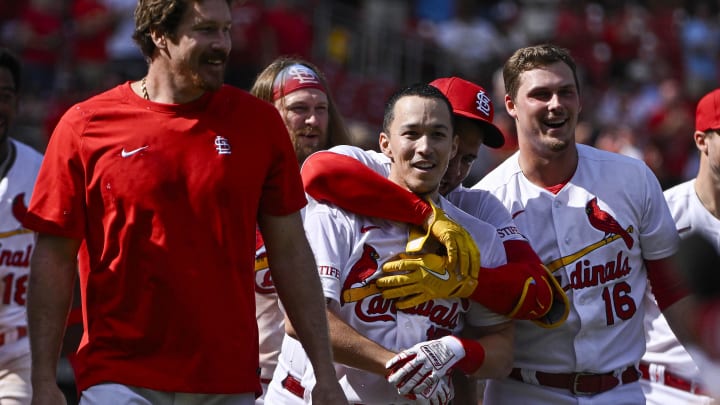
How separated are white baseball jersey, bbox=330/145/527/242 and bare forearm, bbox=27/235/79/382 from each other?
1.42m

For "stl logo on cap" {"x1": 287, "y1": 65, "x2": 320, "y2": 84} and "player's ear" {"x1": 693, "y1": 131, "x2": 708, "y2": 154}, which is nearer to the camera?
"stl logo on cap" {"x1": 287, "y1": 65, "x2": 320, "y2": 84}

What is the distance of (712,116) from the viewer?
20.4 ft

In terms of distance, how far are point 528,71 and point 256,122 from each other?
174 centimetres

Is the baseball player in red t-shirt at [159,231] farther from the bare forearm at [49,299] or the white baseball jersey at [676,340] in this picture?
the white baseball jersey at [676,340]

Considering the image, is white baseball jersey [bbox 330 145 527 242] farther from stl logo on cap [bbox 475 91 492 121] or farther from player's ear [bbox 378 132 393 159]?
stl logo on cap [bbox 475 91 492 121]

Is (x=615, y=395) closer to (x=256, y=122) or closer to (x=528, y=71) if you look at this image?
(x=528, y=71)

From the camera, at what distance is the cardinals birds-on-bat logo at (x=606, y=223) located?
5.21 metres

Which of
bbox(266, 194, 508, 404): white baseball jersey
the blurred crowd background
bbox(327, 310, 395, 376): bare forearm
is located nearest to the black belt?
bbox(266, 194, 508, 404): white baseball jersey

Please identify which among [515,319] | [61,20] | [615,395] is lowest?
[615,395]

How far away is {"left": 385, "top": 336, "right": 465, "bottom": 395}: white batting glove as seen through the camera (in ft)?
14.4

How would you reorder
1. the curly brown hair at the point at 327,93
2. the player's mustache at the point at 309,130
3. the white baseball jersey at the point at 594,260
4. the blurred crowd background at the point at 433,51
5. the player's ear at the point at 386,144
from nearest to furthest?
1. the player's ear at the point at 386,144
2. the white baseball jersey at the point at 594,260
3. the player's mustache at the point at 309,130
4. the curly brown hair at the point at 327,93
5. the blurred crowd background at the point at 433,51

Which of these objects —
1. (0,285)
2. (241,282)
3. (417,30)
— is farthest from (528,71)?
(417,30)

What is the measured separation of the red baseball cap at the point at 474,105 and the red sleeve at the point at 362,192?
0.71 metres

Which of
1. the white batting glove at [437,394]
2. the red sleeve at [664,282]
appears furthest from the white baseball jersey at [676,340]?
the white batting glove at [437,394]
